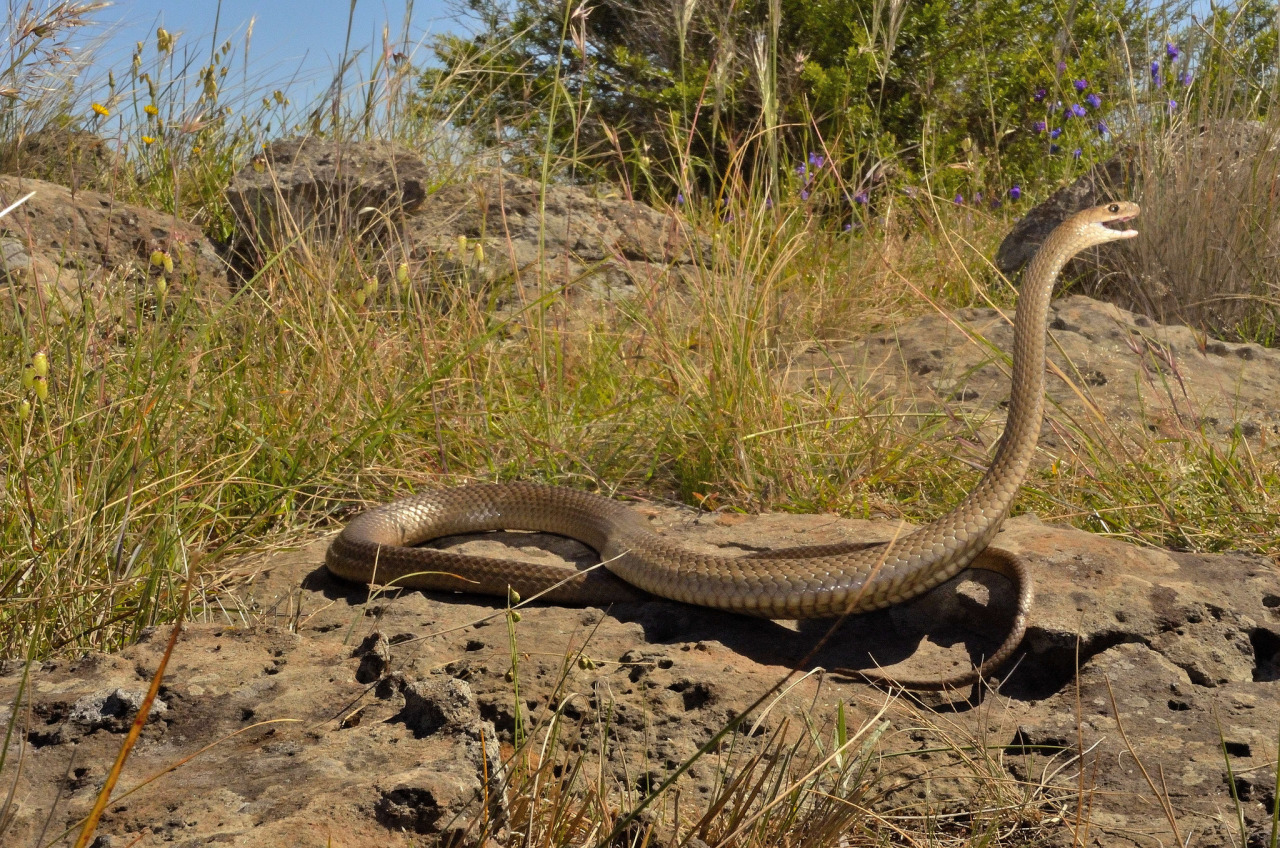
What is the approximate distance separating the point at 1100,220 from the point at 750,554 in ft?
4.96

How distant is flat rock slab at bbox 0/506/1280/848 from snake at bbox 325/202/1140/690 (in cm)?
8

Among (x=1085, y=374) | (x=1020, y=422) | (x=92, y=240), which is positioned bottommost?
(x=1020, y=422)

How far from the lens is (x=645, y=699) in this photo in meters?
2.40

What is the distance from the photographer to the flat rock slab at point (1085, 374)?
4.32 metres

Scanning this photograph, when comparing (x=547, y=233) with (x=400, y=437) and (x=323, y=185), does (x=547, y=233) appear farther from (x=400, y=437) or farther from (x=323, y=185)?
(x=400, y=437)

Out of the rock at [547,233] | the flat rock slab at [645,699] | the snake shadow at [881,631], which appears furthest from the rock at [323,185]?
the snake shadow at [881,631]

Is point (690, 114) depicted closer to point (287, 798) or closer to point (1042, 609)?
point (1042, 609)

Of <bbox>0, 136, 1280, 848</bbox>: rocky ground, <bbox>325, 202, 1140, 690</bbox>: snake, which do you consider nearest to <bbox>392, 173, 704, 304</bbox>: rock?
<bbox>325, 202, 1140, 690</bbox>: snake

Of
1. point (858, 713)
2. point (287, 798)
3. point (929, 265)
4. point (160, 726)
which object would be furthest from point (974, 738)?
point (929, 265)

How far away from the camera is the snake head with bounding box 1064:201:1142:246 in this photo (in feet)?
11.0

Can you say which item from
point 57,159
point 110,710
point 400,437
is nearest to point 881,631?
point 110,710

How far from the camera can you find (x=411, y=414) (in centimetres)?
425

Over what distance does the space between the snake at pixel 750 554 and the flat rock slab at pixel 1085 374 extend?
1.01 m

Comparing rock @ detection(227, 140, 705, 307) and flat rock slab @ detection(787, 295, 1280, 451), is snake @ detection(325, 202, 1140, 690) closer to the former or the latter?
flat rock slab @ detection(787, 295, 1280, 451)
